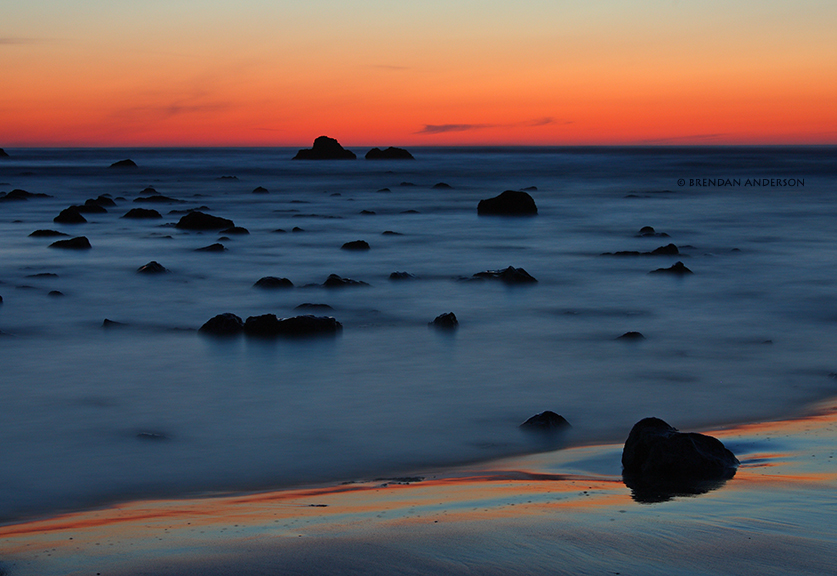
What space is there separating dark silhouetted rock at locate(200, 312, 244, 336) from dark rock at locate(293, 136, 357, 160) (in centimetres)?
9038

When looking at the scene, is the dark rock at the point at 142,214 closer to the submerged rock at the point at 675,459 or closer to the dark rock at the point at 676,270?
the dark rock at the point at 676,270

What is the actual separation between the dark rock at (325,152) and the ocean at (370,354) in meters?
78.2

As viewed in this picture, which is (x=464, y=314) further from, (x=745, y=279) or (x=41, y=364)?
(x=745, y=279)

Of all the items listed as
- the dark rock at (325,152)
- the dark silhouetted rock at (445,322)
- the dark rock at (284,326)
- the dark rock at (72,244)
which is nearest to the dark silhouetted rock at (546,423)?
the dark rock at (284,326)

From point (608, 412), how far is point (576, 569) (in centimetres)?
348

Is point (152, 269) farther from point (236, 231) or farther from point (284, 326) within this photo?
point (236, 231)

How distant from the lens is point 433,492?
15.0 feet

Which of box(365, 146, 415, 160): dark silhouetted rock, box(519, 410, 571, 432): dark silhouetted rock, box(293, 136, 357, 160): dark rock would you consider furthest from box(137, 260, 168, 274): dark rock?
box(365, 146, 415, 160): dark silhouetted rock

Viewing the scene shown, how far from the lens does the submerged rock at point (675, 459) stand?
447cm

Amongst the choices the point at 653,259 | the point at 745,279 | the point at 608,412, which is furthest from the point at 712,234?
the point at 608,412

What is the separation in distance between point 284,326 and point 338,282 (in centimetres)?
411

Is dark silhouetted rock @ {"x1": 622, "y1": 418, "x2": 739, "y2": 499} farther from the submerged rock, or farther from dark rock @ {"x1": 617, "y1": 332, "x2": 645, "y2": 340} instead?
dark rock @ {"x1": 617, "y1": 332, "x2": 645, "y2": 340}

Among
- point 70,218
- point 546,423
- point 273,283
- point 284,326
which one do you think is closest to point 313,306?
point 284,326

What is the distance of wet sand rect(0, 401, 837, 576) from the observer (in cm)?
330
